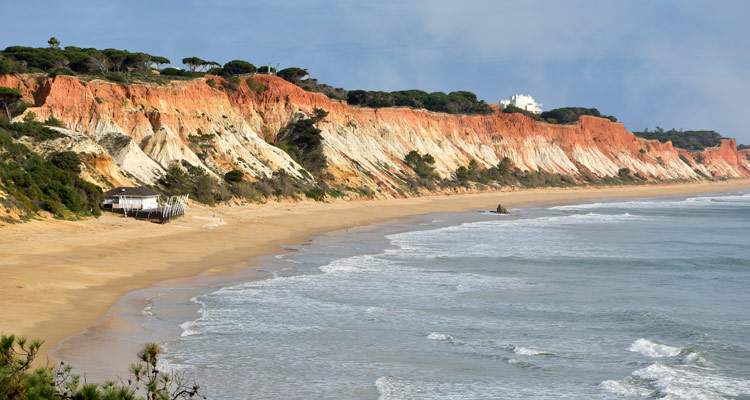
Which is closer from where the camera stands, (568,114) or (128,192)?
(128,192)

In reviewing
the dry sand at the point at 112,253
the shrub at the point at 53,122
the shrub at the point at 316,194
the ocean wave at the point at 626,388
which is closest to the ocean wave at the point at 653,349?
the ocean wave at the point at 626,388

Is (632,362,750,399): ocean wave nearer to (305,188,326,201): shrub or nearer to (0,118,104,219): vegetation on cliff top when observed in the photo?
(0,118,104,219): vegetation on cliff top

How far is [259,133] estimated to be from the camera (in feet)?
217

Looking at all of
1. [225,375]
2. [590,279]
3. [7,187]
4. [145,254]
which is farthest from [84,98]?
[225,375]

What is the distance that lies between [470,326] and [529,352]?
2.45 metres

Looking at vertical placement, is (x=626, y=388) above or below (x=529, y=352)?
below

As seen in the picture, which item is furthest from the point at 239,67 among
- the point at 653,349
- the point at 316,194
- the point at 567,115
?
the point at 567,115

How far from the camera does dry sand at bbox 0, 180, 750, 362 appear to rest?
15.3 meters

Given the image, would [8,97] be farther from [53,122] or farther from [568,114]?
[568,114]

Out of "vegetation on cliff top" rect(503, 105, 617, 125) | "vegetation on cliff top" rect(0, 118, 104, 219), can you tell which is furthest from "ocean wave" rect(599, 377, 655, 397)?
"vegetation on cliff top" rect(503, 105, 617, 125)

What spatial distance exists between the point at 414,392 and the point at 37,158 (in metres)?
30.7

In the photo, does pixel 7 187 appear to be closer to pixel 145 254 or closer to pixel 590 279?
pixel 145 254

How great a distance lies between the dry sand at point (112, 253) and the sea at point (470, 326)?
1.93 metres

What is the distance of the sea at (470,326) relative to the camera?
11695 millimetres
